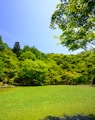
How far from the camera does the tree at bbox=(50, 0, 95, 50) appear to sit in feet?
24.5

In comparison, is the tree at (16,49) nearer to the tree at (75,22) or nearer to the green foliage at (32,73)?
the green foliage at (32,73)

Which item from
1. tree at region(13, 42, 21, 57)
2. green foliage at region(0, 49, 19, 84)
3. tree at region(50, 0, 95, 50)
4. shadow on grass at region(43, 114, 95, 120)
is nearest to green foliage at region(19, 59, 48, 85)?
green foliage at region(0, 49, 19, 84)

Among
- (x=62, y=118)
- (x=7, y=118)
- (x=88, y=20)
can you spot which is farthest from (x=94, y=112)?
(x=88, y=20)

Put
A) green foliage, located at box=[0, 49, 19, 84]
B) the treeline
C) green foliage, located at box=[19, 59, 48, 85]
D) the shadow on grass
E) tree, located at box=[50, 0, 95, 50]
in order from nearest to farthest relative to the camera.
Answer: tree, located at box=[50, 0, 95, 50], the shadow on grass, green foliage, located at box=[0, 49, 19, 84], the treeline, green foliage, located at box=[19, 59, 48, 85]

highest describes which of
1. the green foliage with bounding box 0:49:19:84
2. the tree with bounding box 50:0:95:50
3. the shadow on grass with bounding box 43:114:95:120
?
the green foliage with bounding box 0:49:19:84

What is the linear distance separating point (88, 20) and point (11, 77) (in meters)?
38.2

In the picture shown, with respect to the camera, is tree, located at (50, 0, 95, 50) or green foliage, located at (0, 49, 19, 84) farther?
green foliage, located at (0, 49, 19, 84)

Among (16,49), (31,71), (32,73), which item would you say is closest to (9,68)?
(31,71)

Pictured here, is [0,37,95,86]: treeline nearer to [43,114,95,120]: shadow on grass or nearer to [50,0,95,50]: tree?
[43,114,95,120]: shadow on grass

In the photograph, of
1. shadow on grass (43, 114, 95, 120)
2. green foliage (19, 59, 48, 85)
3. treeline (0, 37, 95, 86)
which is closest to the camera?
shadow on grass (43, 114, 95, 120)

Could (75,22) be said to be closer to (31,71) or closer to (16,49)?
(31,71)

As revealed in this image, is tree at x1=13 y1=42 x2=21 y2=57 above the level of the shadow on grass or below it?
above

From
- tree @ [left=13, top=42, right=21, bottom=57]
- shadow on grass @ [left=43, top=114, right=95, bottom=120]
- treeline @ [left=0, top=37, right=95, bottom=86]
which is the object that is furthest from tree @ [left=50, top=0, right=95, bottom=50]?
tree @ [left=13, top=42, right=21, bottom=57]

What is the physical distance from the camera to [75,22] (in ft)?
27.5
